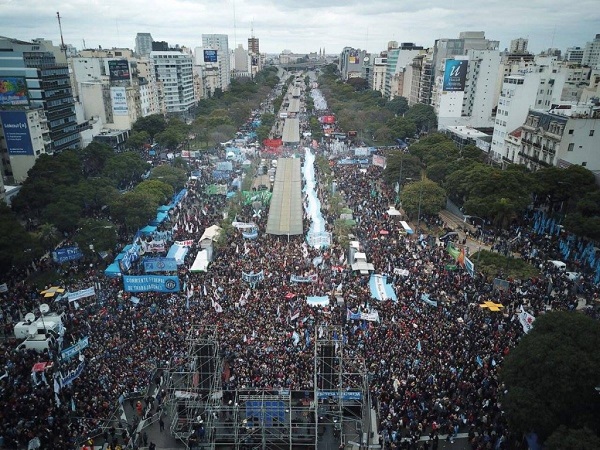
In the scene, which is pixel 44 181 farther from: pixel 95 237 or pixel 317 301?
pixel 317 301

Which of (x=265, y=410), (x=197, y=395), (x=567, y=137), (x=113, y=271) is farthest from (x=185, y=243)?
(x=567, y=137)

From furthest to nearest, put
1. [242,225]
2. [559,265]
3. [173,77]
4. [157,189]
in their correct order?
[173,77] → [157,189] → [242,225] → [559,265]

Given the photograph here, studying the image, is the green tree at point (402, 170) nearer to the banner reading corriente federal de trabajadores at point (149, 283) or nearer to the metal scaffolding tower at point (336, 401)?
the banner reading corriente federal de trabajadores at point (149, 283)

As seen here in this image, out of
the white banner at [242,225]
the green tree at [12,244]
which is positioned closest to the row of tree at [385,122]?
the white banner at [242,225]

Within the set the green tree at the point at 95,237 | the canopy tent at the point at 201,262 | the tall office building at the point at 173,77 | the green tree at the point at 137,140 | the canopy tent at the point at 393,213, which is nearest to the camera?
the canopy tent at the point at 201,262

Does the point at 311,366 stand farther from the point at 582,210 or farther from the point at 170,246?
the point at 582,210
